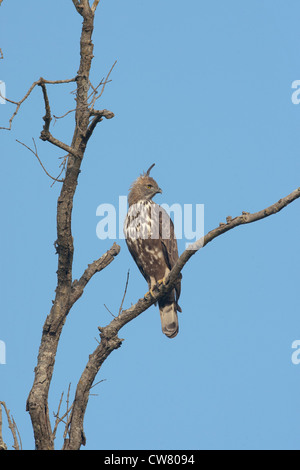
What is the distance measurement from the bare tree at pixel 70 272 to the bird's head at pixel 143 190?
2.59m

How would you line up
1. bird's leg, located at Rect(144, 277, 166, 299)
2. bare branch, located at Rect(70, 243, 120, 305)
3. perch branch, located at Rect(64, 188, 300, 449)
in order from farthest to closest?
bird's leg, located at Rect(144, 277, 166, 299), bare branch, located at Rect(70, 243, 120, 305), perch branch, located at Rect(64, 188, 300, 449)

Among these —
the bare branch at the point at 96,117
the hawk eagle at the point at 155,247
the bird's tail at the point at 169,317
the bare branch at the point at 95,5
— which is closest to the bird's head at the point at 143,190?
the hawk eagle at the point at 155,247

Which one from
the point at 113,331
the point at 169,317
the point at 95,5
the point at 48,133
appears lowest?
the point at 113,331

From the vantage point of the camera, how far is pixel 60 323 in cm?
777

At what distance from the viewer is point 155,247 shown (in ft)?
32.4

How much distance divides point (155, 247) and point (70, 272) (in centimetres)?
231

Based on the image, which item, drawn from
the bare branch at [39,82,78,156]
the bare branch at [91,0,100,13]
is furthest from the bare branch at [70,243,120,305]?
the bare branch at [91,0,100,13]

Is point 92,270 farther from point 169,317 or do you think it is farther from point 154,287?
point 169,317

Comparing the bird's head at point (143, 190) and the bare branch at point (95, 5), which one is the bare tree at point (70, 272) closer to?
the bare branch at point (95, 5)

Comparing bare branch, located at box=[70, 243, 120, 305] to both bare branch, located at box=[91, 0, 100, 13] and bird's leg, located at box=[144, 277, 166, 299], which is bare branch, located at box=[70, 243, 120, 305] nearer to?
bird's leg, located at box=[144, 277, 166, 299]

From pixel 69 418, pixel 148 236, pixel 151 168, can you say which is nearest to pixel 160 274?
pixel 148 236

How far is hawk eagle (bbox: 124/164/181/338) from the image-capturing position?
9828 millimetres

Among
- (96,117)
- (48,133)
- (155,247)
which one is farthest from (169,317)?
(48,133)
